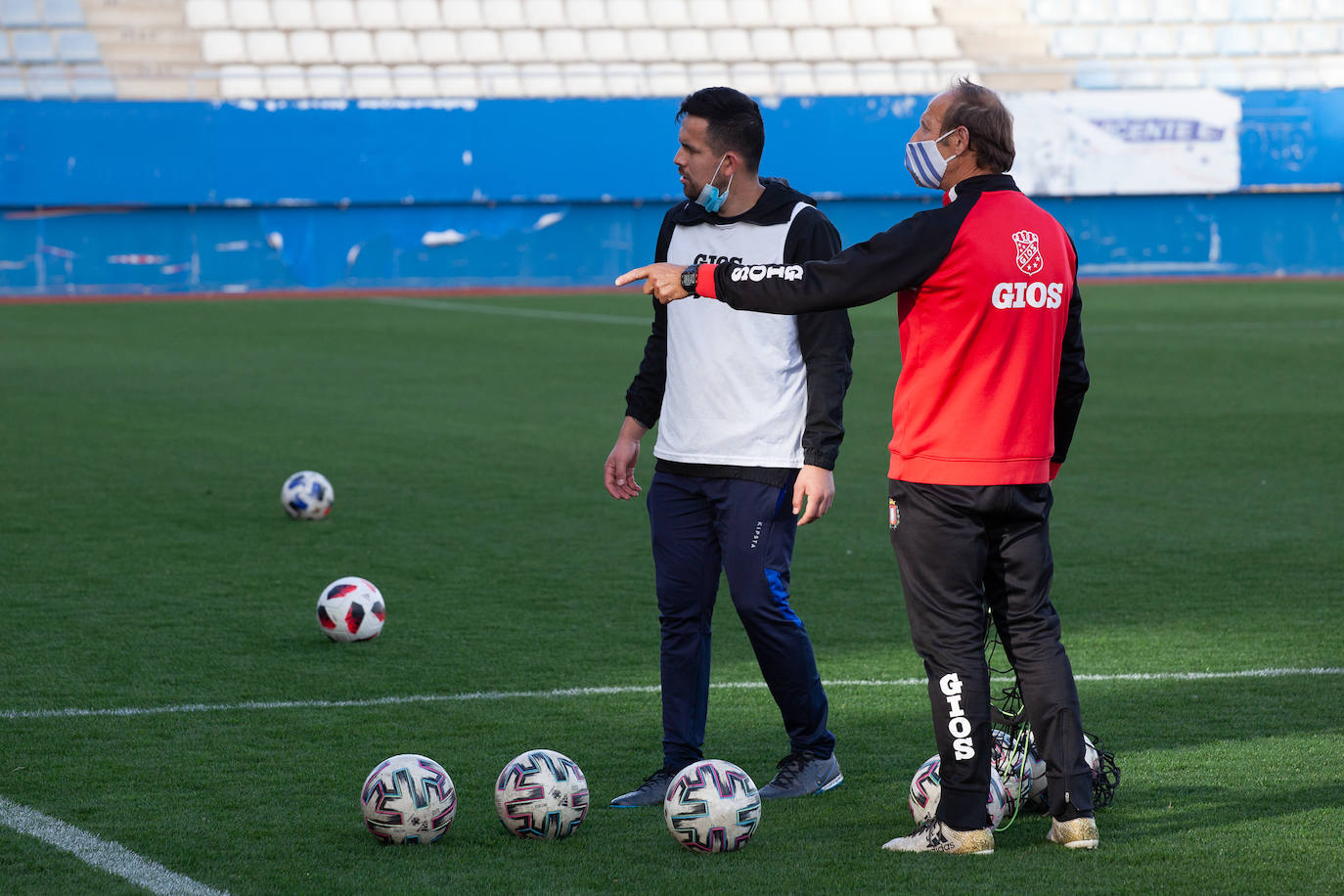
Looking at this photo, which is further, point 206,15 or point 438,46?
point 438,46

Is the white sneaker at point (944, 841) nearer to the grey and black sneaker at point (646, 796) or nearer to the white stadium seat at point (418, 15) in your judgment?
the grey and black sneaker at point (646, 796)

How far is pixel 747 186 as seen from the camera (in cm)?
441

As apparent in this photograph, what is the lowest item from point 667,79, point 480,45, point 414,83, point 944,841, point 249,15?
point 944,841

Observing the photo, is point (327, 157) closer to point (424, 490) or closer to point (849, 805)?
point (424, 490)

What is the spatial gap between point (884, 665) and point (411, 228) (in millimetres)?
30854

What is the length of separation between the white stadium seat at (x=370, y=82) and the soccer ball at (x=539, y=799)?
112 ft

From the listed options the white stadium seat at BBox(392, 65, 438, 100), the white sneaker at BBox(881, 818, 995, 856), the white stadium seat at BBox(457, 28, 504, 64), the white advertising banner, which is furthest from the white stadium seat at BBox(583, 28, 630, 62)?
the white sneaker at BBox(881, 818, 995, 856)

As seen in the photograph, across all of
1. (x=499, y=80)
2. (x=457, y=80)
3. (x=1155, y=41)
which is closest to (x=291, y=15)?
(x=457, y=80)

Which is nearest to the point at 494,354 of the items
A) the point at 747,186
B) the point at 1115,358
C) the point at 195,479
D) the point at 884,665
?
the point at 1115,358

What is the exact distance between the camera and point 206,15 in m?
37.1

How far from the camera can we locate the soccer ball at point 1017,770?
4.27m

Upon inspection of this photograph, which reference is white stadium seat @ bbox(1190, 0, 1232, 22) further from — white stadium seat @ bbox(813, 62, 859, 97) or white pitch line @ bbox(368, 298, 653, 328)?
white pitch line @ bbox(368, 298, 653, 328)

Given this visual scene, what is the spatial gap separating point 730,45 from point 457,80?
6.58 meters

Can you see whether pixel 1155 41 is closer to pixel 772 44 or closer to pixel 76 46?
pixel 772 44
